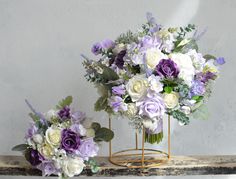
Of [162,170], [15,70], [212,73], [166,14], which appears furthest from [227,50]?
[15,70]

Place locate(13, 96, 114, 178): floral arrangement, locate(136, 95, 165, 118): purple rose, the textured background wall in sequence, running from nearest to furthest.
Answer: locate(136, 95, 165, 118): purple rose → locate(13, 96, 114, 178): floral arrangement → the textured background wall

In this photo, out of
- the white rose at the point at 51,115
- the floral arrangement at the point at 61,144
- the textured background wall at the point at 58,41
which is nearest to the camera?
the floral arrangement at the point at 61,144

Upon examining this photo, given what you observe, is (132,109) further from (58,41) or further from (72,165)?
(58,41)

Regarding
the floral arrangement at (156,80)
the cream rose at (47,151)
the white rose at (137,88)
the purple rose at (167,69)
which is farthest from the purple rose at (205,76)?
the cream rose at (47,151)

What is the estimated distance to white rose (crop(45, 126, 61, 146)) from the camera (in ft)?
6.73

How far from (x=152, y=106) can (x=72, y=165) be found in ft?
1.38

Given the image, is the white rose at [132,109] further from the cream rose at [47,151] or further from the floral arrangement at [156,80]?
the cream rose at [47,151]

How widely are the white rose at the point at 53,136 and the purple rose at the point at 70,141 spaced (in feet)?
0.07

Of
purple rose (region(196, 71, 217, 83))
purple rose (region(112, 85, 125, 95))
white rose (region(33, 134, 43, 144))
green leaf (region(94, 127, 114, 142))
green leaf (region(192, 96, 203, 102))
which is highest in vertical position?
purple rose (region(196, 71, 217, 83))

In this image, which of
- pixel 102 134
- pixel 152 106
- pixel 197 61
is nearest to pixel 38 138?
pixel 102 134

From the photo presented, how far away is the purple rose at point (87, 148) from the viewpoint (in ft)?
6.73

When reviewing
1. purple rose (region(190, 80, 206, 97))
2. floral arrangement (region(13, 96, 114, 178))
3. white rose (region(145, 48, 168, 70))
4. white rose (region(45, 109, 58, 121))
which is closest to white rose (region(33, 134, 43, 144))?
floral arrangement (region(13, 96, 114, 178))

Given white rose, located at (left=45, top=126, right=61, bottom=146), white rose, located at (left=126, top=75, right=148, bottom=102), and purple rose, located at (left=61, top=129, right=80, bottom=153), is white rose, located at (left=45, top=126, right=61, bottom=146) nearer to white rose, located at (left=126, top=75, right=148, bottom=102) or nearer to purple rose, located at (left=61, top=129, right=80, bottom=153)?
purple rose, located at (left=61, top=129, right=80, bottom=153)

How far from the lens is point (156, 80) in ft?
6.41
